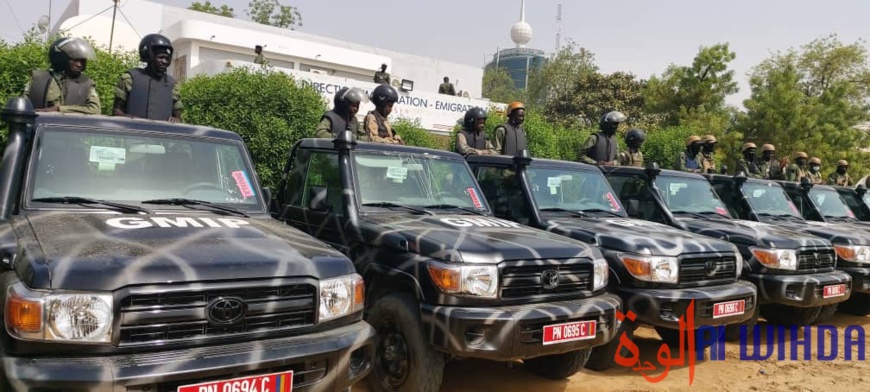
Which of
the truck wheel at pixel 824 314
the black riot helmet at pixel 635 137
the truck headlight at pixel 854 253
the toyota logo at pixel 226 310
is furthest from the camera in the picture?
the black riot helmet at pixel 635 137

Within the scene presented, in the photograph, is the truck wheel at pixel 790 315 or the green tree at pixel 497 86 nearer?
the truck wheel at pixel 790 315

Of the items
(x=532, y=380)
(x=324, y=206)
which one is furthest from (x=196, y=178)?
(x=532, y=380)

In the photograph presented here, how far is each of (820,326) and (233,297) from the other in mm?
7623

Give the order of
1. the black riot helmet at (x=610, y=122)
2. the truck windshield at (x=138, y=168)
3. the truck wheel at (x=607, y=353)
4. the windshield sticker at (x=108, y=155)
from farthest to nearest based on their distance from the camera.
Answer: the black riot helmet at (x=610, y=122), the truck wheel at (x=607, y=353), the windshield sticker at (x=108, y=155), the truck windshield at (x=138, y=168)

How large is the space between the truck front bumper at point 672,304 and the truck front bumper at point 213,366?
2611mm

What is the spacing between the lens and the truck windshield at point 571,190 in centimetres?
596

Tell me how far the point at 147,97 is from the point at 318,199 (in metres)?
2.38

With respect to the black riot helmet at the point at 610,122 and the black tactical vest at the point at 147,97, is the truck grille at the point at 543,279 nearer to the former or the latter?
the black tactical vest at the point at 147,97

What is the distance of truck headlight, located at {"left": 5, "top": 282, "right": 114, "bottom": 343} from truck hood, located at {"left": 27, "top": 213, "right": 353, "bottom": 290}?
5 cm

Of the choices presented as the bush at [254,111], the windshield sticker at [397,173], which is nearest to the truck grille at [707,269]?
the windshield sticker at [397,173]

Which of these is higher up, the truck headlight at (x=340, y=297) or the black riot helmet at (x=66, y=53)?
the black riot helmet at (x=66, y=53)

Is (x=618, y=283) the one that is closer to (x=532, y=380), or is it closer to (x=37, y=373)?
(x=532, y=380)

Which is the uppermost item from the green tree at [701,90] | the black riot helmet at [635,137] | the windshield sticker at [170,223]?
the green tree at [701,90]

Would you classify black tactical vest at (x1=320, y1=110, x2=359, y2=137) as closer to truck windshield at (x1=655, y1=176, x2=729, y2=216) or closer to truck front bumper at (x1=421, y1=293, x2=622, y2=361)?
truck front bumper at (x1=421, y1=293, x2=622, y2=361)
